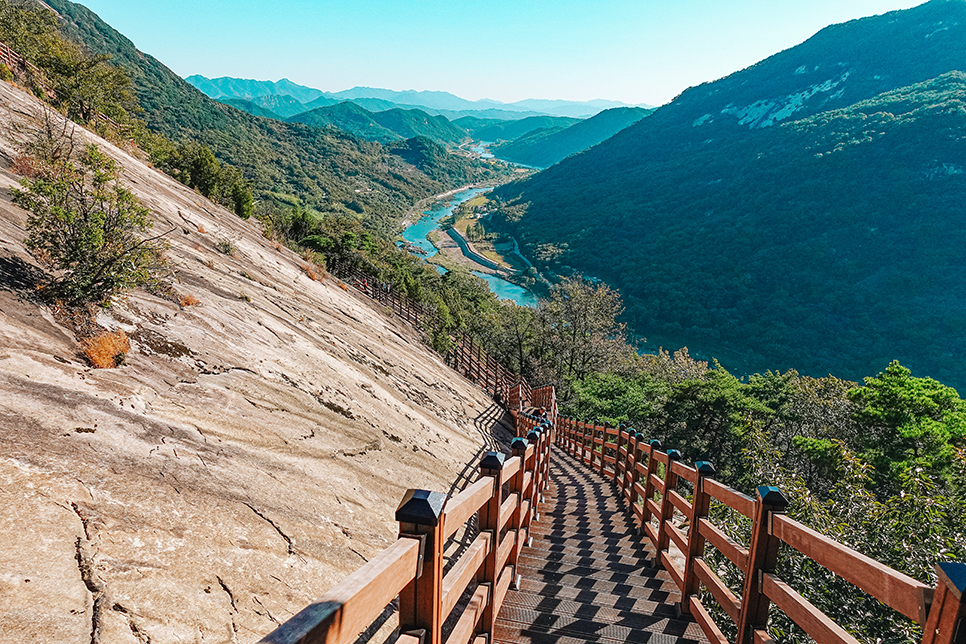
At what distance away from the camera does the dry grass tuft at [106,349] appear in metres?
4.08

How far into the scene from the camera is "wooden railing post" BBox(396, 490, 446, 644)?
66.3 inches

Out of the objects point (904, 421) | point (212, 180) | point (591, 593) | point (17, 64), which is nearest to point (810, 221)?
point (904, 421)

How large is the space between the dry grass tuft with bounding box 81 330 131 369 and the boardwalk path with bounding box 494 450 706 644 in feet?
12.9

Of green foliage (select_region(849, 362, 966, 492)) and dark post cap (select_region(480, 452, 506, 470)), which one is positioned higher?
dark post cap (select_region(480, 452, 506, 470))

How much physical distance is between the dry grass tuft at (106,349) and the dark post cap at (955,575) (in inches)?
211

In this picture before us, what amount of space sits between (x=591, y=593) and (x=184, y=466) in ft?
11.0

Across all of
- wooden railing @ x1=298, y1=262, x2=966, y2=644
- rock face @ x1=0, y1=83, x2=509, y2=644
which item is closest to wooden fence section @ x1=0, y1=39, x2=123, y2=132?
rock face @ x1=0, y1=83, x2=509, y2=644

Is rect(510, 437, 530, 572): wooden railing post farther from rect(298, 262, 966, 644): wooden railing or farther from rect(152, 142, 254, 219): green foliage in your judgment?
rect(152, 142, 254, 219): green foliage

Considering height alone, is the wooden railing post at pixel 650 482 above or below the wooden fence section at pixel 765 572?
below

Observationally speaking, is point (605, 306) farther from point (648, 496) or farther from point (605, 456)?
point (648, 496)

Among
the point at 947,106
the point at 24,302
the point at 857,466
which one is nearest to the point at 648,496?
the point at 857,466

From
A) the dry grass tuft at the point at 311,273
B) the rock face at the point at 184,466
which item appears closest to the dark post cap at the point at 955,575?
the rock face at the point at 184,466

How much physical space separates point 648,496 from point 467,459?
3303 millimetres

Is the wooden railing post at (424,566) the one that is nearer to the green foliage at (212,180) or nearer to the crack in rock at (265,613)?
the crack in rock at (265,613)
